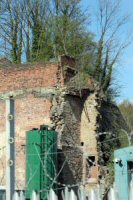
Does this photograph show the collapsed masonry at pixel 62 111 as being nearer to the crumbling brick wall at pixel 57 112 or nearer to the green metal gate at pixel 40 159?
the crumbling brick wall at pixel 57 112

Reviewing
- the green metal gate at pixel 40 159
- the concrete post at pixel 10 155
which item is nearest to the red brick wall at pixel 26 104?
the green metal gate at pixel 40 159

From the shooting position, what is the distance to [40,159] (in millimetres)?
14117

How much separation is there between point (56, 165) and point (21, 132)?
2447 mm

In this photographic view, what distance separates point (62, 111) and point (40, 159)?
2690mm

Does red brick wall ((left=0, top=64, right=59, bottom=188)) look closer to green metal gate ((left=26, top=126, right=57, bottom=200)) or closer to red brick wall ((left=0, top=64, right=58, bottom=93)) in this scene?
red brick wall ((left=0, top=64, right=58, bottom=93))

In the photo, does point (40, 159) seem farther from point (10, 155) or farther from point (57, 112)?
point (10, 155)

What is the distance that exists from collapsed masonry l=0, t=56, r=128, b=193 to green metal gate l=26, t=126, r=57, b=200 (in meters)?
0.91

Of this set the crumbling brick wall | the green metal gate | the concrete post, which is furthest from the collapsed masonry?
the concrete post

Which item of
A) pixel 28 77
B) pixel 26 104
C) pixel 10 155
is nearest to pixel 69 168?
pixel 26 104

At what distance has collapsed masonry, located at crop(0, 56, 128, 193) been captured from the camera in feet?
53.3

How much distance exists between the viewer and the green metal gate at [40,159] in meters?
14.3

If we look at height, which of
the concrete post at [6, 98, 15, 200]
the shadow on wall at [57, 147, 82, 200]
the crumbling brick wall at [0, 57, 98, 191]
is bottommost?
the concrete post at [6, 98, 15, 200]

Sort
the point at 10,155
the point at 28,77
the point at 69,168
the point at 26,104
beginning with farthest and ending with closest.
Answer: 1. the point at 28,77
2. the point at 26,104
3. the point at 69,168
4. the point at 10,155

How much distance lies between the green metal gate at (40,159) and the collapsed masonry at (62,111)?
3.00 feet
